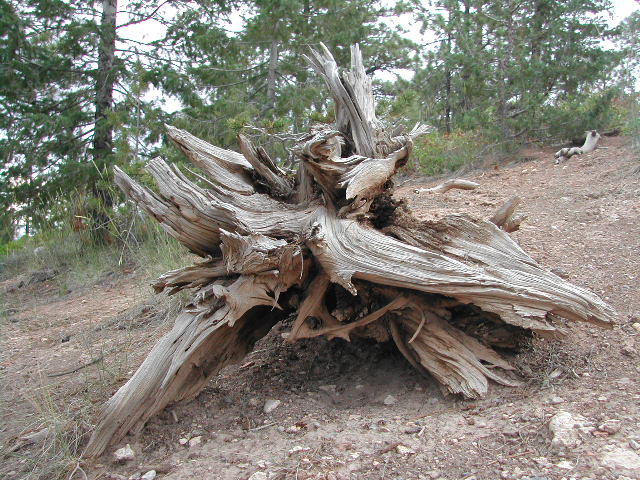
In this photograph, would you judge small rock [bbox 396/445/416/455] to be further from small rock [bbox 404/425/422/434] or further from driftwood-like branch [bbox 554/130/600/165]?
driftwood-like branch [bbox 554/130/600/165]

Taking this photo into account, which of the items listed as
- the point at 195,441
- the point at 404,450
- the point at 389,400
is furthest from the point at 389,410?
the point at 195,441

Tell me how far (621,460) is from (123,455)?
7.16ft

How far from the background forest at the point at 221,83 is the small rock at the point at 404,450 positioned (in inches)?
252

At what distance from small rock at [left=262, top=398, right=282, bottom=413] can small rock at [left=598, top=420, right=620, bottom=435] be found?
1593mm

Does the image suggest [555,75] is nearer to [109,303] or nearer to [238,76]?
[238,76]

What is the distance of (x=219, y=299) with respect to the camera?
3086 millimetres

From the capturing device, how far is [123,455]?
2.69 meters

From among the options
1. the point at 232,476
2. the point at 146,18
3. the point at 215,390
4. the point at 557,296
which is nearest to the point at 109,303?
the point at 215,390

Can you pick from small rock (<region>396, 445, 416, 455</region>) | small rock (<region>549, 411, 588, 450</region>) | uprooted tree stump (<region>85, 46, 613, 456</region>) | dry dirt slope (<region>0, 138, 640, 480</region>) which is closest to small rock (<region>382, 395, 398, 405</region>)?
dry dirt slope (<region>0, 138, 640, 480</region>)

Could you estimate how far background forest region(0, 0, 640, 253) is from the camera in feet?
29.1

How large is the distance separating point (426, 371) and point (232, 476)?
50.5 inches

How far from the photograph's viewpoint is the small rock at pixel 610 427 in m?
2.30

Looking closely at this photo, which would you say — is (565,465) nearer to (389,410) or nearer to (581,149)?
(389,410)

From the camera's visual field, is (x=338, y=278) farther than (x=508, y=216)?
No
